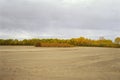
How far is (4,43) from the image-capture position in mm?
19672

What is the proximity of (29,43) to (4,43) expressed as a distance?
224 centimetres

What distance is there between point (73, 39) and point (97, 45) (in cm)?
264

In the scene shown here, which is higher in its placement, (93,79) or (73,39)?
(73,39)

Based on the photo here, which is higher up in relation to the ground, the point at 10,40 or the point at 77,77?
the point at 10,40

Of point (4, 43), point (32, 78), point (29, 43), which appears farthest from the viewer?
point (29, 43)

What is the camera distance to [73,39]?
21.7 meters

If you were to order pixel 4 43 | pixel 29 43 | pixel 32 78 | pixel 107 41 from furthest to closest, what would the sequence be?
1. pixel 107 41
2. pixel 29 43
3. pixel 4 43
4. pixel 32 78

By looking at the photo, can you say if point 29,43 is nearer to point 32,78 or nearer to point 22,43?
point 22,43

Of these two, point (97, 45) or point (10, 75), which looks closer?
point (10, 75)

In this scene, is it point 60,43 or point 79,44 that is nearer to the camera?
point 60,43

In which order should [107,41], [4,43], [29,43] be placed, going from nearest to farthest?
[4,43] < [29,43] < [107,41]

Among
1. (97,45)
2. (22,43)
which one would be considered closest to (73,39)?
(97,45)

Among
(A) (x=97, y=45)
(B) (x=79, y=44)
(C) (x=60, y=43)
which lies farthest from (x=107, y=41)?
(C) (x=60, y=43)

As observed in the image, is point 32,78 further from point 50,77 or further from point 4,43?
point 4,43
